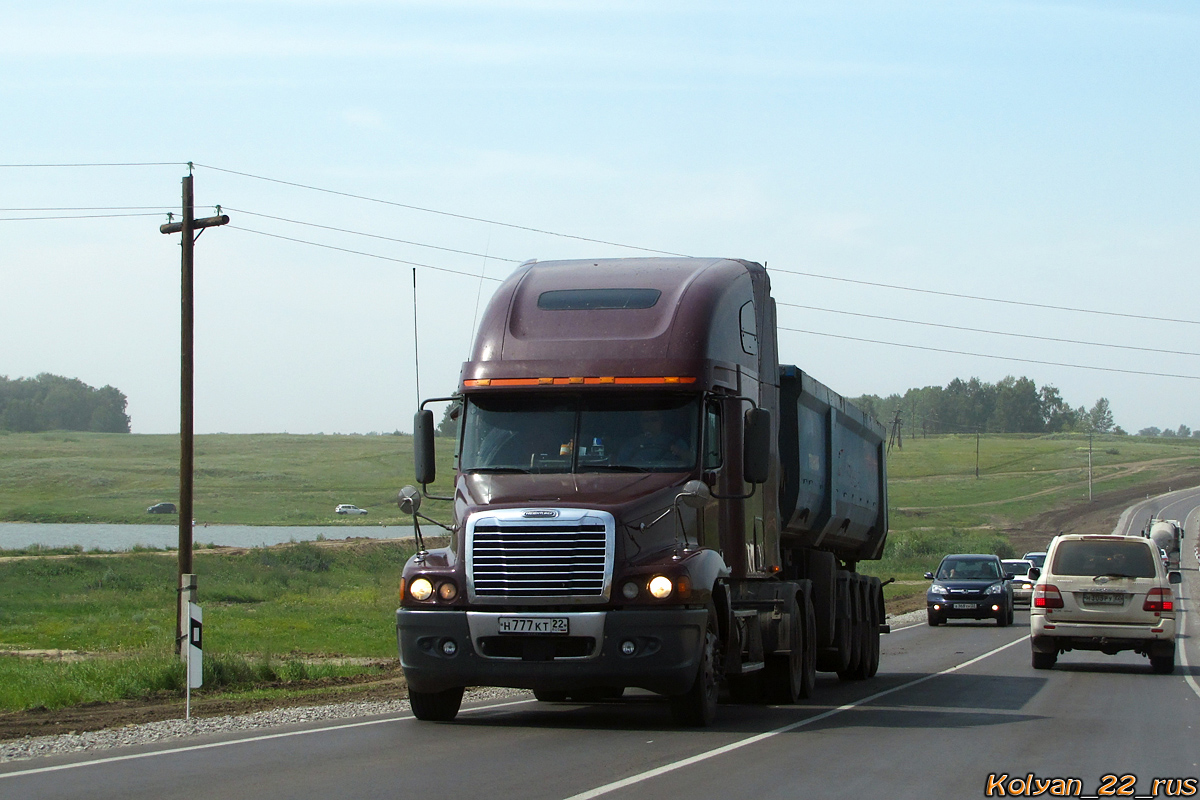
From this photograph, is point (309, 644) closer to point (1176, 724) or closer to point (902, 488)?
point (1176, 724)

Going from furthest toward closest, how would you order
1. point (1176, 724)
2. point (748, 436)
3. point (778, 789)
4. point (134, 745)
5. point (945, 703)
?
point (945, 703) → point (1176, 724) → point (748, 436) → point (134, 745) → point (778, 789)

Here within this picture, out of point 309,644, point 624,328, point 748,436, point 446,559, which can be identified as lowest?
point 309,644

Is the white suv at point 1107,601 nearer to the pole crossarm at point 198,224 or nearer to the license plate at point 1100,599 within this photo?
the license plate at point 1100,599

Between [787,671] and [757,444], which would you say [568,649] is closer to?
[757,444]

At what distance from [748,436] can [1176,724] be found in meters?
5.21

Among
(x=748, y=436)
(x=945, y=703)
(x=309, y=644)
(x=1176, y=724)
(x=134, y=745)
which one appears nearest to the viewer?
(x=134, y=745)

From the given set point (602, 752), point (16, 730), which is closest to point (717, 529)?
point (602, 752)

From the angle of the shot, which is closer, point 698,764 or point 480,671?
point 698,764

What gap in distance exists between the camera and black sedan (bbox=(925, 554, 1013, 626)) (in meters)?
34.6

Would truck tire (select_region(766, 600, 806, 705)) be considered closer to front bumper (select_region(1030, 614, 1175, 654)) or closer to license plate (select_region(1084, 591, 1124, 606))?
front bumper (select_region(1030, 614, 1175, 654))

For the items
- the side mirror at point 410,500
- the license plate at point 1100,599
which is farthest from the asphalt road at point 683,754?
the license plate at point 1100,599

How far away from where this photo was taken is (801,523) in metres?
16.3

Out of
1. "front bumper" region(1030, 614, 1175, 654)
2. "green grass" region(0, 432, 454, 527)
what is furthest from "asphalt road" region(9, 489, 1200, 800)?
"green grass" region(0, 432, 454, 527)

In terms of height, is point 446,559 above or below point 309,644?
above
